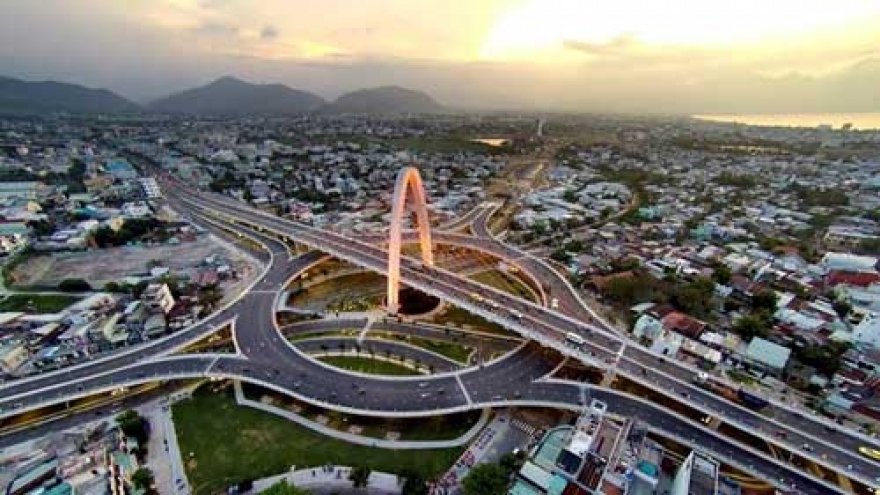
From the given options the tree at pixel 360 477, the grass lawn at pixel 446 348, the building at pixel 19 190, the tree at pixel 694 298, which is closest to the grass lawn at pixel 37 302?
the grass lawn at pixel 446 348

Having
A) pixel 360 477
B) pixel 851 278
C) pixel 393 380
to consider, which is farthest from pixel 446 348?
pixel 851 278

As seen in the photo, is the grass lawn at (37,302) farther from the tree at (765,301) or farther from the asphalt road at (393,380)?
the tree at (765,301)

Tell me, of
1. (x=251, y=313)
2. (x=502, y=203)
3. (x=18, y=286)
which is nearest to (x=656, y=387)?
(x=251, y=313)

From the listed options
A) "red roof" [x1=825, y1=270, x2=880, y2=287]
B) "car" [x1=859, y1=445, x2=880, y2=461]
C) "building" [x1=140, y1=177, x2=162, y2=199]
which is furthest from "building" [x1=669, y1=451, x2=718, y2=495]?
"building" [x1=140, y1=177, x2=162, y2=199]

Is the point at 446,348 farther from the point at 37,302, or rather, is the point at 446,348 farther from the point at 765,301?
the point at 37,302

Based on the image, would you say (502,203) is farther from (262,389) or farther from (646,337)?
(262,389)
